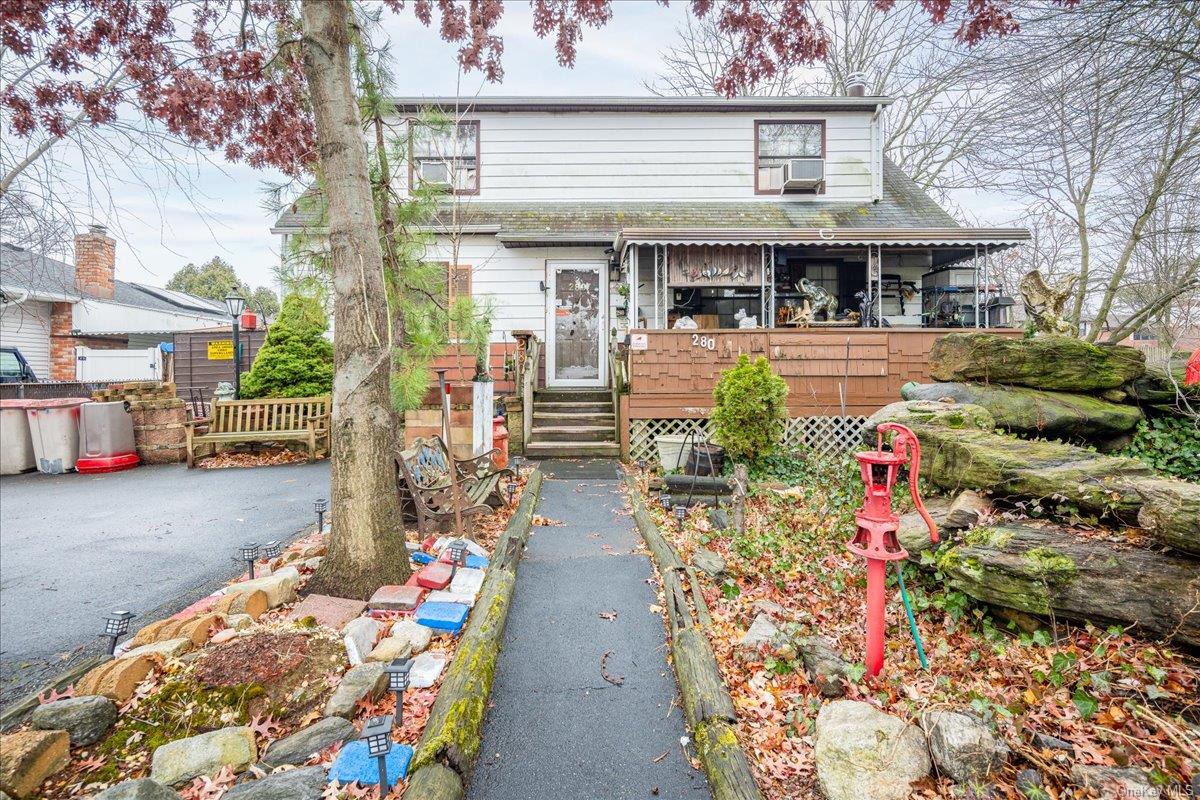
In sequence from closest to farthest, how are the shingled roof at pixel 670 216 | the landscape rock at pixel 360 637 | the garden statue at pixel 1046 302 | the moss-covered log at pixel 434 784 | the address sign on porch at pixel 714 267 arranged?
the moss-covered log at pixel 434 784 → the landscape rock at pixel 360 637 → the garden statue at pixel 1046 302 → the address sign on porch at pixel 714 267 → the shingled roof at pixel 670 216

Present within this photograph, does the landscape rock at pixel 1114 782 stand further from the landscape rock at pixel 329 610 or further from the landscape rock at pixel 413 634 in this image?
the landscape rock at pixel 329 610

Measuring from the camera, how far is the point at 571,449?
865 cm

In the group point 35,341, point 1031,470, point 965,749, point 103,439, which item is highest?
point 35,341

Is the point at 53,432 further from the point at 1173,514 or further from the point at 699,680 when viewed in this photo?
the point at 1173,514

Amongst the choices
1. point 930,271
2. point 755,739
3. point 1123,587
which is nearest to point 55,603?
point 755,739

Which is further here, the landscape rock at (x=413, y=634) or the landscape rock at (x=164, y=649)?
the landscape rock at (x=413, y=634)

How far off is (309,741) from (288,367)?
9.25m

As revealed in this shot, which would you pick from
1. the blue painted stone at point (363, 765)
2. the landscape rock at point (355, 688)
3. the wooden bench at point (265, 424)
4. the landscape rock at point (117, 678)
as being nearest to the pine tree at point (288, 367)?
the wooden bench at point (265, 424)

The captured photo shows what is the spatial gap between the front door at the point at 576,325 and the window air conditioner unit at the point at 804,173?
457 centimetres

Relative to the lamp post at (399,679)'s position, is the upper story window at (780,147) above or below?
above

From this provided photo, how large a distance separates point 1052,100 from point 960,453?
3.04 m

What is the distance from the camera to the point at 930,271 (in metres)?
11.0

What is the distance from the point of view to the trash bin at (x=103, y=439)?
29.9 ft

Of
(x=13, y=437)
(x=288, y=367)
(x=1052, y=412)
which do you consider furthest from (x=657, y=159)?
(x=13, y=437)
